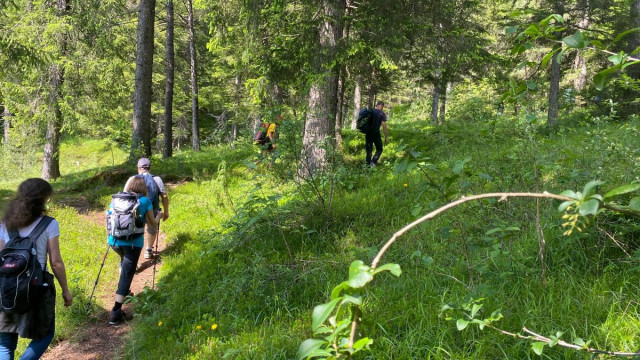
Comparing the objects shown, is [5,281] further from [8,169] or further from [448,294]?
[8,169]

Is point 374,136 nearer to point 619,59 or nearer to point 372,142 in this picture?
point 372,142

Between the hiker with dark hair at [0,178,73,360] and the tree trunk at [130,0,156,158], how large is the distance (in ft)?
27.2

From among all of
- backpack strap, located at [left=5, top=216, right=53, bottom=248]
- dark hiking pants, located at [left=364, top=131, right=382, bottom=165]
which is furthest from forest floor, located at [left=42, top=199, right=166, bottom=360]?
dark hiking pants, located at [left=364, top=131, right=382, bottom=165]

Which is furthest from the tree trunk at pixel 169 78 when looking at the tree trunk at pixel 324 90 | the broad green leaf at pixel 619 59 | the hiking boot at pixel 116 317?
the broad green leaf at pixel 619 59

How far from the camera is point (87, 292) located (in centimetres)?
578

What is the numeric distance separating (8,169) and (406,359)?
28.4 m

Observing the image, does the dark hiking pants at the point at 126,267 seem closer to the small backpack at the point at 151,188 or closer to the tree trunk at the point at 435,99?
the small backpack at the point at 151,188

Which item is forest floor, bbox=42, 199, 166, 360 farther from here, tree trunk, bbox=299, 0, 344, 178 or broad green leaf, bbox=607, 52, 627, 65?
broad green leaf, bbox=607, 52, 627, 65

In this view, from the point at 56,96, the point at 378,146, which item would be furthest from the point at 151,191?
the point at 56,96

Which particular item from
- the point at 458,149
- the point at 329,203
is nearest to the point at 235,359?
the point at 329,203

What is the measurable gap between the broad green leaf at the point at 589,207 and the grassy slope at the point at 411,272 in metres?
0.85

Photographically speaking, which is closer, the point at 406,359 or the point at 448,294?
the point at 406,359

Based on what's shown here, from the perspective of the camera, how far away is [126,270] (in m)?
5.25

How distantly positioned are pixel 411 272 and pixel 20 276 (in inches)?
139
